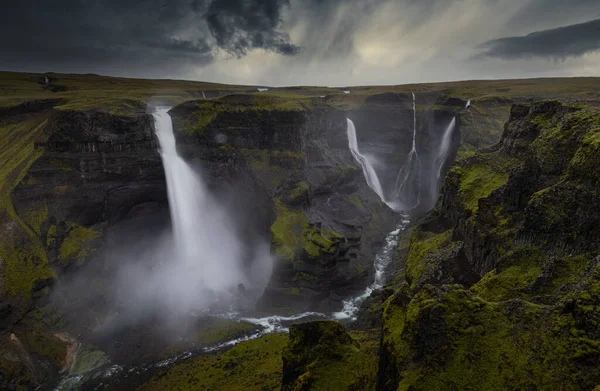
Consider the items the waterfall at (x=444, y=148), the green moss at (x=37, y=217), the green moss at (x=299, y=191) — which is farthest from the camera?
the waterfall at (x=444, y=148)

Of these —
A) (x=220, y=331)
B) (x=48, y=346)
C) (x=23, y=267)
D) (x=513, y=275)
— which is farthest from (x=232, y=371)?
(x=23, y=267)

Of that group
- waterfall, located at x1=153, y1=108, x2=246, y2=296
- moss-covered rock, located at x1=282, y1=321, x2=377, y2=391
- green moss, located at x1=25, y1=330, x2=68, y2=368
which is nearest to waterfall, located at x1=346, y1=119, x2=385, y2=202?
waterfall, located at x1=153, y1=108, x2=246, y2=296

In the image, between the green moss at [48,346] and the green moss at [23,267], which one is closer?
the green moss at [48,346]

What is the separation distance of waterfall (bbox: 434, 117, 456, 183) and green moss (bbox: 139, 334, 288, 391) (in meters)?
51.8

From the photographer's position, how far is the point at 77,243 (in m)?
45.2

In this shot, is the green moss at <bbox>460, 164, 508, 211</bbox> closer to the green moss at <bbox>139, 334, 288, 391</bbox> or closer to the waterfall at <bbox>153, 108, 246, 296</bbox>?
the green moss at <bbox>139, 334, 288, 391</bbox>

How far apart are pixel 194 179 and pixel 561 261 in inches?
1913

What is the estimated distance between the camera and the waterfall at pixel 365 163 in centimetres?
7756

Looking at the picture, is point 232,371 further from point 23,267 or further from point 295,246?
point 23,267

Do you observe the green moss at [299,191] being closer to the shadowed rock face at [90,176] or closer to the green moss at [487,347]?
the shadowed rock face at [90,176]

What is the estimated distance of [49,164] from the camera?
47094 millimetres

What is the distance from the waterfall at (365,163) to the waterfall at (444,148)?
1218cm

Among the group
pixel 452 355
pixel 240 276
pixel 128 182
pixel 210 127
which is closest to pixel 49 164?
pixel 128 182

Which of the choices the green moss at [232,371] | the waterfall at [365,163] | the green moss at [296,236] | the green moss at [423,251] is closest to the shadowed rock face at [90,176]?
the green moss at [296,236]
